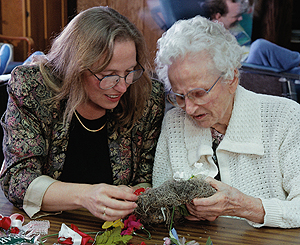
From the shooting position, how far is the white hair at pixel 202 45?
1478mm

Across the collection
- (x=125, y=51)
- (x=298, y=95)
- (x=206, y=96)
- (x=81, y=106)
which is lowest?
(x=298, y=95)

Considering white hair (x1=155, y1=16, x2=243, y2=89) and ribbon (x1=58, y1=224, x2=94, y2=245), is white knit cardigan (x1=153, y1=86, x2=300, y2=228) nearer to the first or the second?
white hair (x1=155, y1=16, x2=243, y2=89)

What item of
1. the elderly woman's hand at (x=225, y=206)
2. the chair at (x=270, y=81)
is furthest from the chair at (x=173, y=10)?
the elderly woman's hand at (x=225, y=206)

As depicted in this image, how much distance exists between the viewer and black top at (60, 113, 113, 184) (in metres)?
1.67

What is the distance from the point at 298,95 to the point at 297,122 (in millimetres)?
2696

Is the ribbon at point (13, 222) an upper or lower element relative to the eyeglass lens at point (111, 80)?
lower

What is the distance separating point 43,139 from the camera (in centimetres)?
152

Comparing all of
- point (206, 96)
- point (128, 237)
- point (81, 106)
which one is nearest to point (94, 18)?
point (81, 106)

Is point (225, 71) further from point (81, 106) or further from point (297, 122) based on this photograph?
point (81, 106)

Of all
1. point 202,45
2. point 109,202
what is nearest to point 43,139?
point 109,202

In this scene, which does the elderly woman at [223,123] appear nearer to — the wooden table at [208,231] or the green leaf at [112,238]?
the wooden table at [208,231]

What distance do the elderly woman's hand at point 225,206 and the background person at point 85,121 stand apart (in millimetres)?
220

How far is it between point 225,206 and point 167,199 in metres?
0.22

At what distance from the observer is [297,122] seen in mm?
1507
